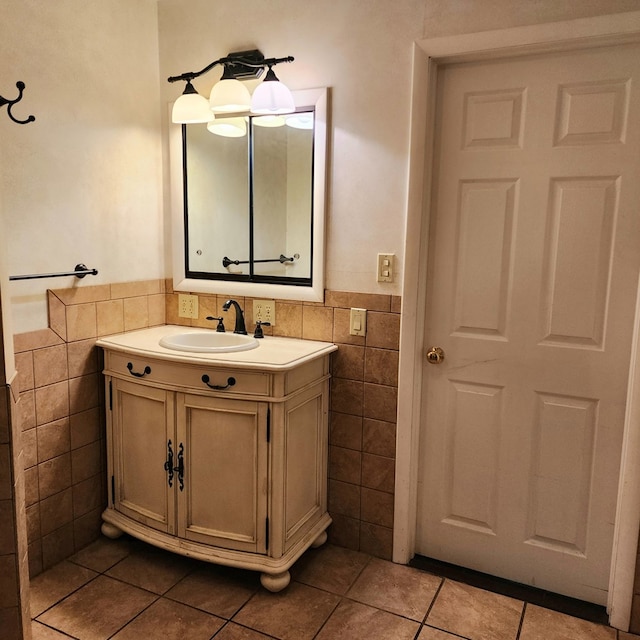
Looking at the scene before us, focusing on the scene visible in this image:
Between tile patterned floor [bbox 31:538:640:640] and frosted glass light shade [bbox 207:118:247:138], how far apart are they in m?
1.85

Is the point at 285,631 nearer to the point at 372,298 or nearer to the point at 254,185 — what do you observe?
the point at 372,298

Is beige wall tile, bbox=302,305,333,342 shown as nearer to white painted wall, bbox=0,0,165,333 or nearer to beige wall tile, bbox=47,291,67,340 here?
white painted wall, bbox=0,0,165,333

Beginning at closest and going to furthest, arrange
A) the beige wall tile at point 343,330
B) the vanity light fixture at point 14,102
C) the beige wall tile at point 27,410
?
1. the vanity light fixture at point 14,102
2. the beige wall tile at point 27,410
3. the beige wall tile at point 343,330

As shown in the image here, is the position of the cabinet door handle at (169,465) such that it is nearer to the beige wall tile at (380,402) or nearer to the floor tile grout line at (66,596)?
the floor tile grout line at (66,596)

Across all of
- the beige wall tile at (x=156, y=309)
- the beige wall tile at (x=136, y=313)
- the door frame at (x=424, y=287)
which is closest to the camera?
the door frame at (x=424, y=287)

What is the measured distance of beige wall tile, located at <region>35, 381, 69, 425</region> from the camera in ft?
7.12

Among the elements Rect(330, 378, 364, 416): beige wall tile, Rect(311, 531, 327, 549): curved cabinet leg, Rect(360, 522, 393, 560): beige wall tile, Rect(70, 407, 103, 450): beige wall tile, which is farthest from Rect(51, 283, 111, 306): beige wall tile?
Rect(360, 522, 393, 560): beige wall tile

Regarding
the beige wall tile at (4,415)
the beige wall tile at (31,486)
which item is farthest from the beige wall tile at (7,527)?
the beige wall tile at (31,486)

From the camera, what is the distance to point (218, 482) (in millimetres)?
2111

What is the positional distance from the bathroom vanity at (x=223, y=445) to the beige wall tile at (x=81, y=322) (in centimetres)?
8

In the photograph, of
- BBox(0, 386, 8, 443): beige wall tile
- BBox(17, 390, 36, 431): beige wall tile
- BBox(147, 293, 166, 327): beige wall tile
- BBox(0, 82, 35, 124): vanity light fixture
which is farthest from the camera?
BBox(147, 293, 166, 327): beige wall tile

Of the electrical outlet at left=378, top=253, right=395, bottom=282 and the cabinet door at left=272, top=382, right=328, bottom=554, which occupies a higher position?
the electrical outlet at left=378, top=253, right=395, bottom=282

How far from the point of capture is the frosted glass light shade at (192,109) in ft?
7.72

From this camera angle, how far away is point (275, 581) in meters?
2.08
